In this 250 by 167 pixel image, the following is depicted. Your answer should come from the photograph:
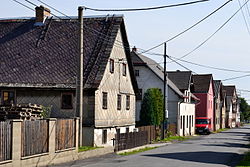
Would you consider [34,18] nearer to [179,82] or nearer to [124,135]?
[124,135]

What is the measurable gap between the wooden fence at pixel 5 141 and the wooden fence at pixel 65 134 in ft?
13.6

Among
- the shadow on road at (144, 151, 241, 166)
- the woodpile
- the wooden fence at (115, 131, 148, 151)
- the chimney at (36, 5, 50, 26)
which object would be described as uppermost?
the chimney at (36, 5, 50, 26)

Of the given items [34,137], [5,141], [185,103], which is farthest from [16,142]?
[185,103]

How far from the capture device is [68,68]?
28.0 metres

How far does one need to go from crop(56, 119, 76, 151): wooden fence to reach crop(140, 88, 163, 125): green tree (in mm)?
21127

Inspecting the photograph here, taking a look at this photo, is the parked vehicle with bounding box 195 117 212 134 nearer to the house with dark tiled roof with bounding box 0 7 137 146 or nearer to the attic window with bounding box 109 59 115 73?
the house with dark tiled roof with bounding box 0 7 137 146

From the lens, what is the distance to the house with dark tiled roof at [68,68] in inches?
1053

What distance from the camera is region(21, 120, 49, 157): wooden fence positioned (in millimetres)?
16531

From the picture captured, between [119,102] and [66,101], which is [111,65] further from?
[66,101]

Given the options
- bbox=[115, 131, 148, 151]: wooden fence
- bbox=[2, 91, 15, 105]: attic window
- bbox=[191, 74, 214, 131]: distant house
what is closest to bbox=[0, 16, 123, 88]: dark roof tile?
bbox=[2, 91, 15, 105]: attic window

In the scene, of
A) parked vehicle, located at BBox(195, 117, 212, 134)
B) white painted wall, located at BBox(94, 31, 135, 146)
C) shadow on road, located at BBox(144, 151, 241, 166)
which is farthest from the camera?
parked vehicle, located at BBox(195, 117, 212, 134)

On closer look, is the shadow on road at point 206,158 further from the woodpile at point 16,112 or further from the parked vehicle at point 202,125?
the parked vehicle at point 202,125

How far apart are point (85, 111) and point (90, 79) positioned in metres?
1.95

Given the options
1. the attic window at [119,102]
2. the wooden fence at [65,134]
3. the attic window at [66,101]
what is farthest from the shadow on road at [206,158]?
the attic window at [119,102]
